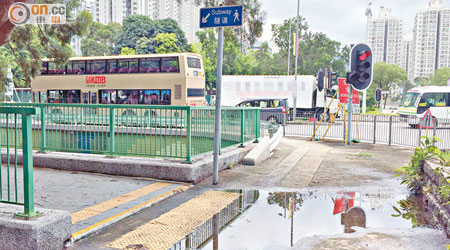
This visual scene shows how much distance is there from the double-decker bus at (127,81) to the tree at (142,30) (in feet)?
89.5

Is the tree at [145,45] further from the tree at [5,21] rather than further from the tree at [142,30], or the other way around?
the tree at [5,21]

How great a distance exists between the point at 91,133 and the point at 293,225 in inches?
184

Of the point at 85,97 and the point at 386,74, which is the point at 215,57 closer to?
the point at 85,97

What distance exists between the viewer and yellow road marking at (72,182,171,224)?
4880mm

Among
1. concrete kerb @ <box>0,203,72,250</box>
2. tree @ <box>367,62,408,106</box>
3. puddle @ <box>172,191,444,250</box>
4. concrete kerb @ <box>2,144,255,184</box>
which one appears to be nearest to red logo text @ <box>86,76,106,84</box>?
concrete kerb @ <box>2,144,255,184</box>

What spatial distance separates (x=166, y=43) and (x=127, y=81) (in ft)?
84.2

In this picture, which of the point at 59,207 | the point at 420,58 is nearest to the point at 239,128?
the point at 59,207

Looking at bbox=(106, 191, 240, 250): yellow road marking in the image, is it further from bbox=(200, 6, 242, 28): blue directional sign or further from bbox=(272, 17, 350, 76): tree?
bbox=(272, 17, 350, 76): tree

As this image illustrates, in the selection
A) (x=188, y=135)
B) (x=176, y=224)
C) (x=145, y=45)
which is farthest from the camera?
(x=145, y=45)

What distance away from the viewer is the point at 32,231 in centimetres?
348

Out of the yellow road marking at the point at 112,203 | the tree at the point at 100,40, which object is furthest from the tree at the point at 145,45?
the yellow road marking at the point at 112,203

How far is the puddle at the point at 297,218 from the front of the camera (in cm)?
434

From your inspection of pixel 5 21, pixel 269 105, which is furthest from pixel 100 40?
pixel 5 21

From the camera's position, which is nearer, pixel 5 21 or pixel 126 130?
pixel 5 21
